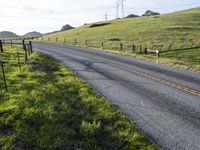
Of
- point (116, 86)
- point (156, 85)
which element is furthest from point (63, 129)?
point (156, 85)

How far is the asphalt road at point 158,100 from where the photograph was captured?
676 cm

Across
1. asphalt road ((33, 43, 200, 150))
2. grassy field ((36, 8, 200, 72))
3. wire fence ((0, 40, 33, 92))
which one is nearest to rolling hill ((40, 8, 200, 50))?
grassy field ((36, 8, 200, 72))

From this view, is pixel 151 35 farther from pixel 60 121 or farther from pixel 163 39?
pixel 60 121

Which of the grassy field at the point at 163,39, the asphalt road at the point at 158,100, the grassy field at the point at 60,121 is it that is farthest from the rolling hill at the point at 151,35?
the grassy field at the point at 60,121

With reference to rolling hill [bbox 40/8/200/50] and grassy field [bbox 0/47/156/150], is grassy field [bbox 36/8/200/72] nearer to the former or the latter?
rolling hill [bbox 40/8/200/50]

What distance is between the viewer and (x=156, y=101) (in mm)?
9578

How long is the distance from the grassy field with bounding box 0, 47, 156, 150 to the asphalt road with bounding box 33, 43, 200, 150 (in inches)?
23.4

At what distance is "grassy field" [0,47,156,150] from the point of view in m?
6.00

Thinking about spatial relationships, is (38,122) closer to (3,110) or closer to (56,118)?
(56,118)

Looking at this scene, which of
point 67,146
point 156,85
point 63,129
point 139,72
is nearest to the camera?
point 67,146

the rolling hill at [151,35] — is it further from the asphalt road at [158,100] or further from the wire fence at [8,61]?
the asphalt road at [158,100]

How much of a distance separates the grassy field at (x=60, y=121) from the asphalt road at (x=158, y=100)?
1.95 ft

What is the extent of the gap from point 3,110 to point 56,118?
167 centimetres

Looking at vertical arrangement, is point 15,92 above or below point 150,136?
above
